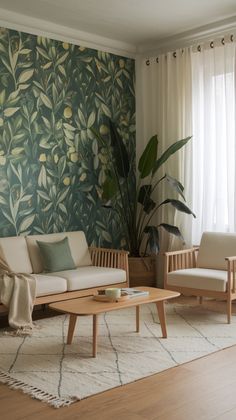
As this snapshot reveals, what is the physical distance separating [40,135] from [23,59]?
80cm

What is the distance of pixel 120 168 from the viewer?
20.2ft

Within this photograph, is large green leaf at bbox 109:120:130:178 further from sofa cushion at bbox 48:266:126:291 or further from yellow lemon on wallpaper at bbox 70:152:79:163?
sofa cushion at bbox 48:266:126:291

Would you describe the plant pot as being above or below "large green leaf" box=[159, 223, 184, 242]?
below

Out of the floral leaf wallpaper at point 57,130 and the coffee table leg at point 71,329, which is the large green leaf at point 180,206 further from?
the coffee table leg at point 71,329

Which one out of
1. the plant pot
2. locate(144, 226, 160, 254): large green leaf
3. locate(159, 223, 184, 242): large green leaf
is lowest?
the plant pot

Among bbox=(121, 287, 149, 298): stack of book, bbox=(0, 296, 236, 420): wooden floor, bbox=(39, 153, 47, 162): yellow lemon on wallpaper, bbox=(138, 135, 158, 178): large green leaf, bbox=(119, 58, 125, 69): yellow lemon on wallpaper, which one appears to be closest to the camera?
bbox=(0, 296, 236, 420): wooden floor

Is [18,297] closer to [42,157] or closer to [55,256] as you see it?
[55,256]

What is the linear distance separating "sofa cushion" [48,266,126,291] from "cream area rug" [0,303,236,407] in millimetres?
319

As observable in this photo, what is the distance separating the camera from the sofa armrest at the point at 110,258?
5453 millimetres

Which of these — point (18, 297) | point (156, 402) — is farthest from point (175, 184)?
point (156, 402)

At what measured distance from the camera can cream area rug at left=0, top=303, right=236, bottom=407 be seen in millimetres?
3193

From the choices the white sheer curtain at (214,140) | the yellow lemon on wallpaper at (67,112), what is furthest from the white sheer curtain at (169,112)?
the yellow lemon on wallpaper at (67,112)

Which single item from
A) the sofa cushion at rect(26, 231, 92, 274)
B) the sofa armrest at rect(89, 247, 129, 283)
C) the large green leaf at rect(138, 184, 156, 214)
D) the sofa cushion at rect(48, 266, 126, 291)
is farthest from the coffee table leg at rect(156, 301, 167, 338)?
the large green leaf at rect(138, 184, 156, 214)

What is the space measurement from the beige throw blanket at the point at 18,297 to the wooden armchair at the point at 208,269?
4.49 feet
